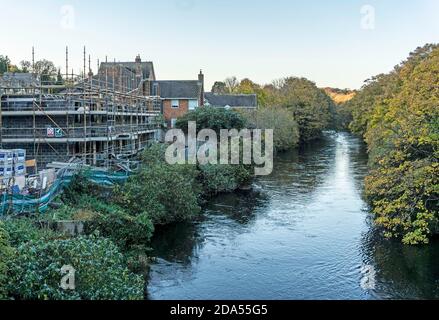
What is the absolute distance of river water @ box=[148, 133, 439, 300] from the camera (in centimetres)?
2217

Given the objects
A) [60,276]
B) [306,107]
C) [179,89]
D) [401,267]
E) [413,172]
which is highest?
[179,89]

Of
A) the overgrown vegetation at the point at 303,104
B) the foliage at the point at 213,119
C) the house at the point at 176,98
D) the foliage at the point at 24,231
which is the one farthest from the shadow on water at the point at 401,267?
the overgrown vegetation at the point at 303,104

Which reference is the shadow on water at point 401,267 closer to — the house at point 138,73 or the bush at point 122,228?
the bush at point 122,228

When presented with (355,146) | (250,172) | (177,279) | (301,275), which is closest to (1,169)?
(177,279)

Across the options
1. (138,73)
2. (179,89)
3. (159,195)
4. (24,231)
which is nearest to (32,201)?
(24,231)

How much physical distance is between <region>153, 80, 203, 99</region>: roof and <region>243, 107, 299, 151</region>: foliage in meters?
7.64

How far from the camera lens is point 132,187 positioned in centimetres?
3119

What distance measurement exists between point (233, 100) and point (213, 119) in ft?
119

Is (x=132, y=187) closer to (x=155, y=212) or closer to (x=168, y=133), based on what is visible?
(x=155, y=212)

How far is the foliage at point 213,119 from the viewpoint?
59.0 meters

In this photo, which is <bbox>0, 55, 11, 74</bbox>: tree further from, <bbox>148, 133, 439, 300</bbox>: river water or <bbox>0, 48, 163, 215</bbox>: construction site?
<bbox>148, 133, 439, 300</bbox>: river water

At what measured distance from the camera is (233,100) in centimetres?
9444

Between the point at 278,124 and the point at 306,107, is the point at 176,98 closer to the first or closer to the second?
the point at 278,124
